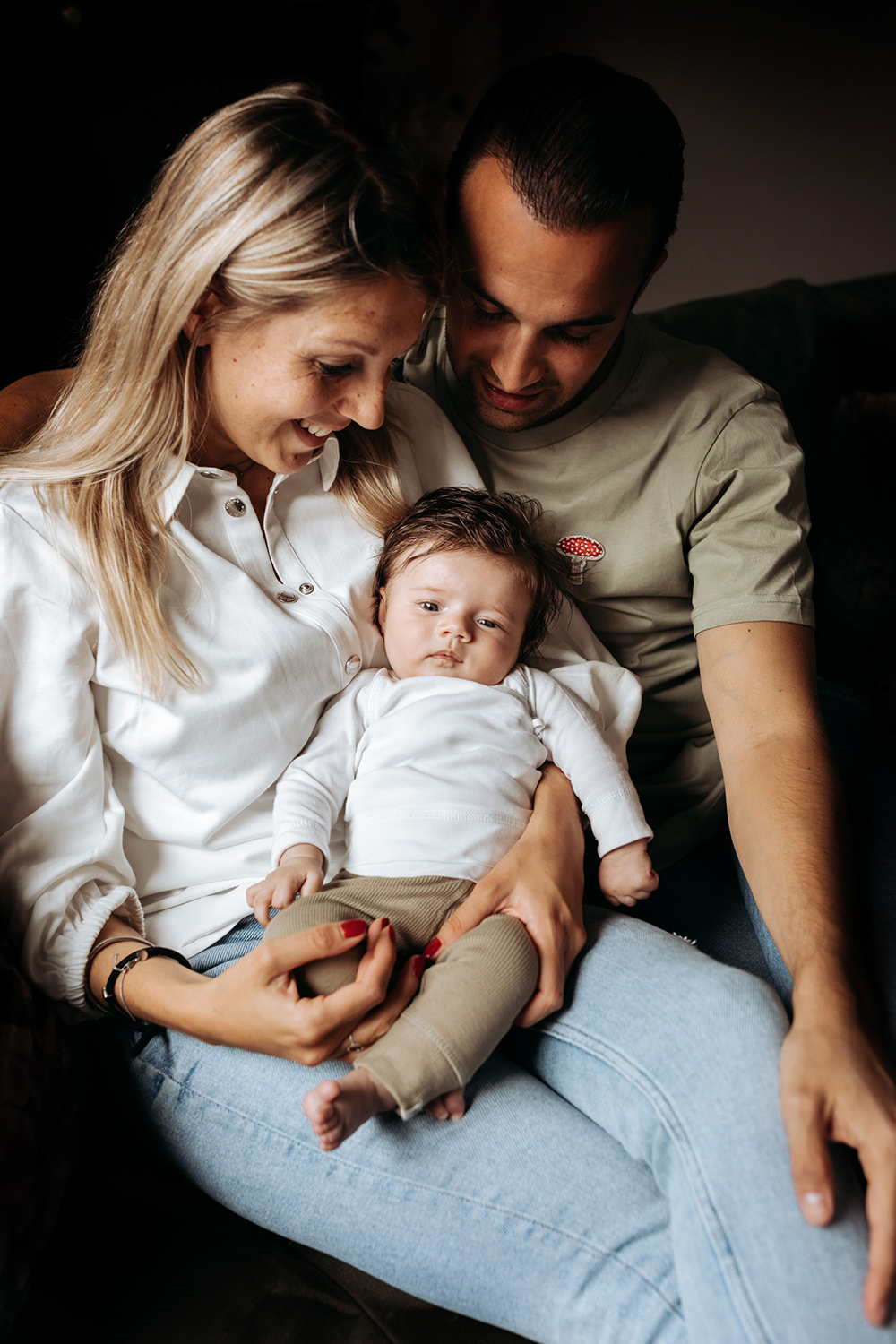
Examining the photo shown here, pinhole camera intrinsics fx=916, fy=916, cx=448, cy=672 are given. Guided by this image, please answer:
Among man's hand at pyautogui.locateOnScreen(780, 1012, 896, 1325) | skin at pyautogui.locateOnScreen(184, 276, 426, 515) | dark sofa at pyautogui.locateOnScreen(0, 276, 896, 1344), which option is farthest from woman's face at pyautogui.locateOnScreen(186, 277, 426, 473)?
man's hand at pyautogui.locateOnScreen(780, 1012, 896, 1325)

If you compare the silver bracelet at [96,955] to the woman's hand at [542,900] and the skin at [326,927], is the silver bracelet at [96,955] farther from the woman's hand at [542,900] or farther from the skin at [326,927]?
the woman's hand at [542,900]

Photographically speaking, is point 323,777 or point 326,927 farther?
point 323,777

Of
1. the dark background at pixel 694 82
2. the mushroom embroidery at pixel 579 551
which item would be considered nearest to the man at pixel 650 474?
the mushroom embroidery at pixel 579 551

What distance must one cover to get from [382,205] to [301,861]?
722 mm

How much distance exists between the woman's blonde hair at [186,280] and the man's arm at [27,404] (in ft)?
0.10

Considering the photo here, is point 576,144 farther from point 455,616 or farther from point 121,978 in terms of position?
point 121,978

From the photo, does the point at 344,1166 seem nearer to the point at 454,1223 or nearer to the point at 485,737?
the point at 454,1223

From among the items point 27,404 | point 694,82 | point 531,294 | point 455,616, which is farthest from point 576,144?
point 694,82

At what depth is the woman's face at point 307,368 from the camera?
979 millimetres

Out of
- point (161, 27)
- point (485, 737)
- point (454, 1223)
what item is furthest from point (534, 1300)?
point (161, 27)

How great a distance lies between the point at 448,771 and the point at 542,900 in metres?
0.19

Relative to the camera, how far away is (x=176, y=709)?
3.38 feet

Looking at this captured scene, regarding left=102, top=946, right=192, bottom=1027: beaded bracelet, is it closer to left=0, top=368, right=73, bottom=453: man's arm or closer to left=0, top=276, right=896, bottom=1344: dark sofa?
left=0, top=276, right=896, bottom=1344: dark sofa

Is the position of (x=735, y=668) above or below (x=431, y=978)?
above
